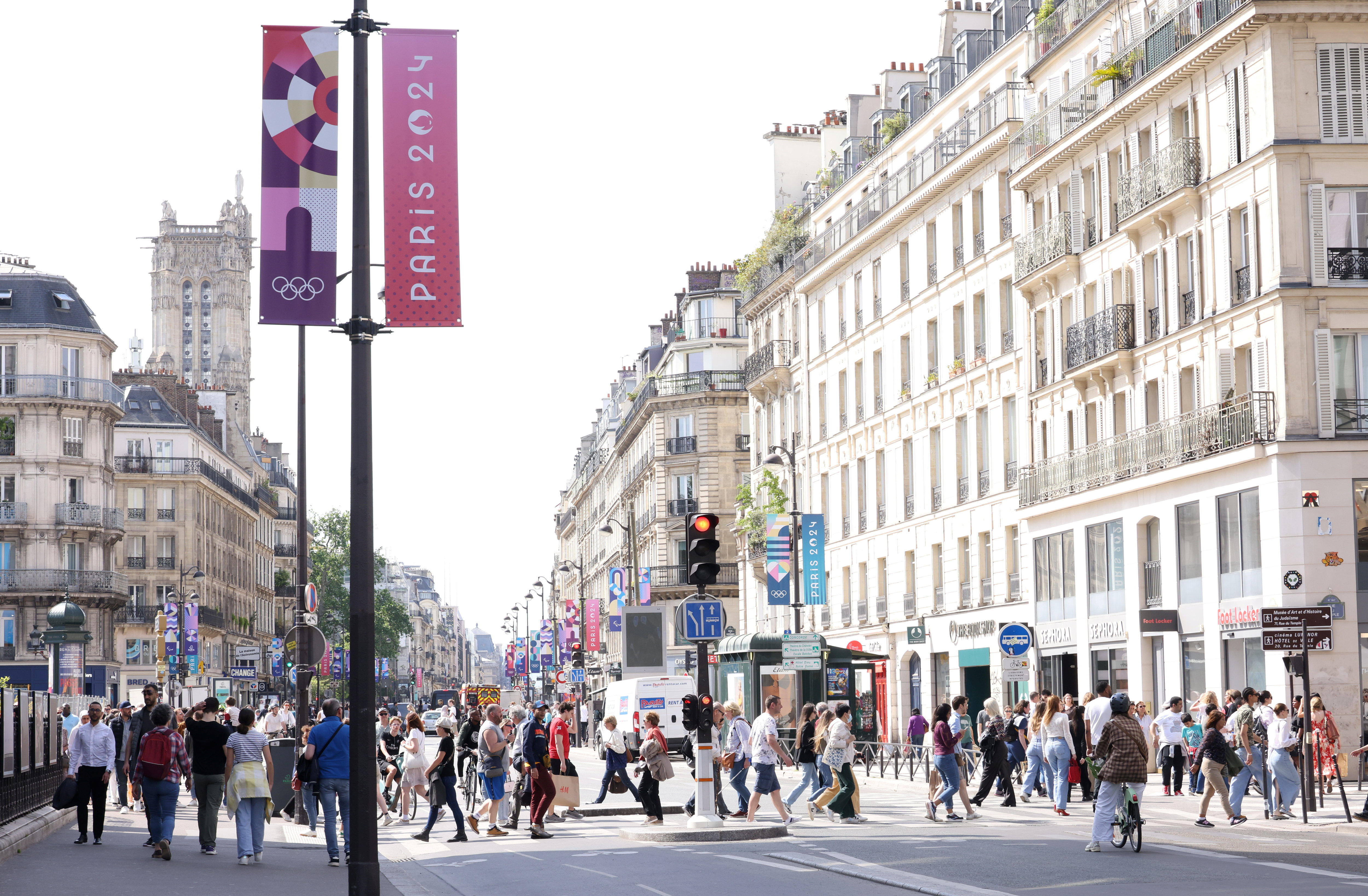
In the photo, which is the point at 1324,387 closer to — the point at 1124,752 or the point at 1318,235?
the point at 1318,235

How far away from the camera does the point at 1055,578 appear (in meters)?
43.9

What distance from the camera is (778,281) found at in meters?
65.8

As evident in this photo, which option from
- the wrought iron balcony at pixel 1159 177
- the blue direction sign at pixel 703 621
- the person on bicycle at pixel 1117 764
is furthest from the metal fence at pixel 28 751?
the wrought iron balcony at pixel 1159 177

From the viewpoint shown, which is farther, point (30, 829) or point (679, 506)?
point (679, 506)

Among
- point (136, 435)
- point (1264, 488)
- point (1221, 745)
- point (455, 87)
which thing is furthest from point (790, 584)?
point (136, 435)

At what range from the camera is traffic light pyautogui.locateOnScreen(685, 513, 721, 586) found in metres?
20.9

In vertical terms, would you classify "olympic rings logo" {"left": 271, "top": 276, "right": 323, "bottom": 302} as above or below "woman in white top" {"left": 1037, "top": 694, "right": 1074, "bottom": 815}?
above

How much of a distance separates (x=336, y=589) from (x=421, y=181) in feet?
436

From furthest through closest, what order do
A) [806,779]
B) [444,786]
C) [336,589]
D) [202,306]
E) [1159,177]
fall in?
[202,306]
[336,589]
[1159,177]
[806,779]
[444,786]

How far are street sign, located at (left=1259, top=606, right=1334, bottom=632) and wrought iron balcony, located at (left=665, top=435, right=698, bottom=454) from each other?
6200cm

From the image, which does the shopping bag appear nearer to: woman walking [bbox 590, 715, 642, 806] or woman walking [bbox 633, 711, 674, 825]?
woman walking [bbox 590, 715, 642, 806]

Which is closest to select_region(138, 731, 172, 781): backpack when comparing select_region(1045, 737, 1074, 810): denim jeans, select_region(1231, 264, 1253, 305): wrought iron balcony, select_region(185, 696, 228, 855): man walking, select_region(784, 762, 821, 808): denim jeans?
select_region(185, 696, 228, 855): man walking

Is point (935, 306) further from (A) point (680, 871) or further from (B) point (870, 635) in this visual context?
(A) point (680, 871)

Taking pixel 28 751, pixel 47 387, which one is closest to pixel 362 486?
pixel 28 751
